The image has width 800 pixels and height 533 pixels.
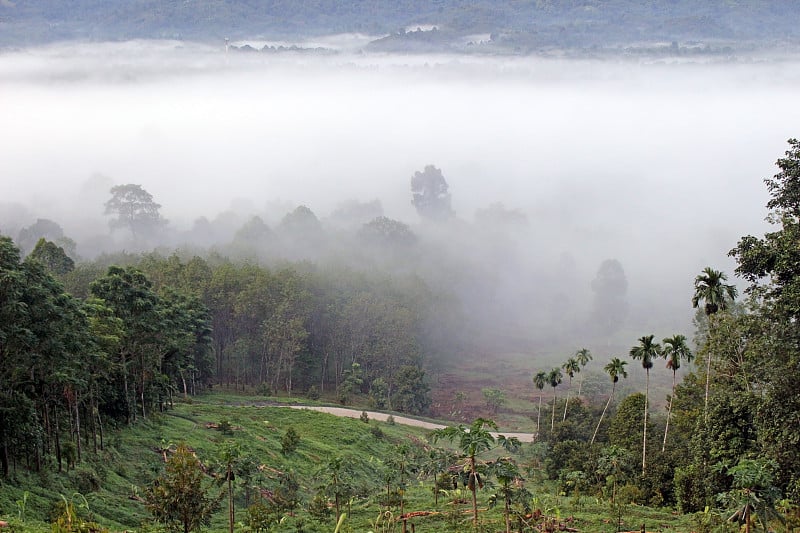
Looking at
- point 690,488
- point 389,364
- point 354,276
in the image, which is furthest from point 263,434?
point 354,276

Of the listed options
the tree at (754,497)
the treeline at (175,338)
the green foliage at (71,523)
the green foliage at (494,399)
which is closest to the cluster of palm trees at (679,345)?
the tree at (754,497)

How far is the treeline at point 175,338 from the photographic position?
42562 millimetres

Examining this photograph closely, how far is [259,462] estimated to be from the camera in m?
57.2

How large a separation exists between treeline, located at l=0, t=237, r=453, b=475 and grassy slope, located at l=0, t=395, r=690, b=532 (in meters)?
1.85

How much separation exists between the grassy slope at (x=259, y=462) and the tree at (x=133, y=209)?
103 meters

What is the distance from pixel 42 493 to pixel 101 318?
15230mm

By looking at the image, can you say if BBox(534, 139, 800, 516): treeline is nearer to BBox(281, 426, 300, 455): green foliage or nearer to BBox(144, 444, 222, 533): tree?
BBox(281, 426, 300, 455): green foliage

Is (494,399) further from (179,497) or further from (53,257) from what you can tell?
(179,497)

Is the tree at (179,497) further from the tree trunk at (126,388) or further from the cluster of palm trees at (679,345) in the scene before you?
the cluster of palm trees at (679,345)

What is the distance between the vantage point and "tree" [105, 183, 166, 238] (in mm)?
179250

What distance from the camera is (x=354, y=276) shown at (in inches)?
5212

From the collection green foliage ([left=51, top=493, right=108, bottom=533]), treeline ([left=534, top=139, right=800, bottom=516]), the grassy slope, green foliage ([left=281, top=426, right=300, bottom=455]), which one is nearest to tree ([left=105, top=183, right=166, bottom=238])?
the grassy slope

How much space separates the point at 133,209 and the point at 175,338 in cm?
11809

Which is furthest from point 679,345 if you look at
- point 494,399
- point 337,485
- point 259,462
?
point 494,399
